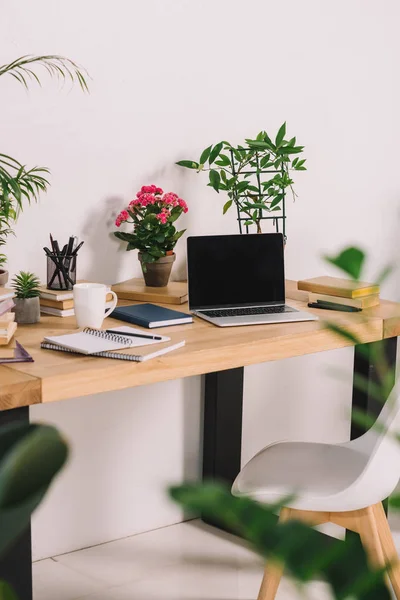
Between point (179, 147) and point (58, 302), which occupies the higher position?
point (179, 147)

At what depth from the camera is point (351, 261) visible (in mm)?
213

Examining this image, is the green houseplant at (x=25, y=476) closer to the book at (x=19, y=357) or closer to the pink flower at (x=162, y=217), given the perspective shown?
the book at (x=19, y=357)

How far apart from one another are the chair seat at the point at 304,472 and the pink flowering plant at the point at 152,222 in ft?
2.07

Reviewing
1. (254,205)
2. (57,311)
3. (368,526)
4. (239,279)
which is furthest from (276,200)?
(368,526)

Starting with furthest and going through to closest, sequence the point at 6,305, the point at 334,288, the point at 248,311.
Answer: the point at 334,288
the point at 248,311
the point at 6,305

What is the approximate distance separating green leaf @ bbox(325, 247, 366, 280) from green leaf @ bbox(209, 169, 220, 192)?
2.37 m

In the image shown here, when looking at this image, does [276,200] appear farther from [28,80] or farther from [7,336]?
[7,336]

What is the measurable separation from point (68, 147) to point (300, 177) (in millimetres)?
895

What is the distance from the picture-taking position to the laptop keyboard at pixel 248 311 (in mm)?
2215

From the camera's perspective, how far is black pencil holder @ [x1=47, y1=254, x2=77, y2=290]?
2.20 meters

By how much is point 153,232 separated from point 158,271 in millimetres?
107

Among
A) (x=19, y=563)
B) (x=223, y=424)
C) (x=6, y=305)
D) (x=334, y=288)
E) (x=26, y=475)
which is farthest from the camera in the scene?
(x=223, y=424)

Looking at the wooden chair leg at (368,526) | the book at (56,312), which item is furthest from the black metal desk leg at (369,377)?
the book at (56,312)

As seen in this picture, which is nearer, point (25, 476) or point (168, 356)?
point (25, 476)
